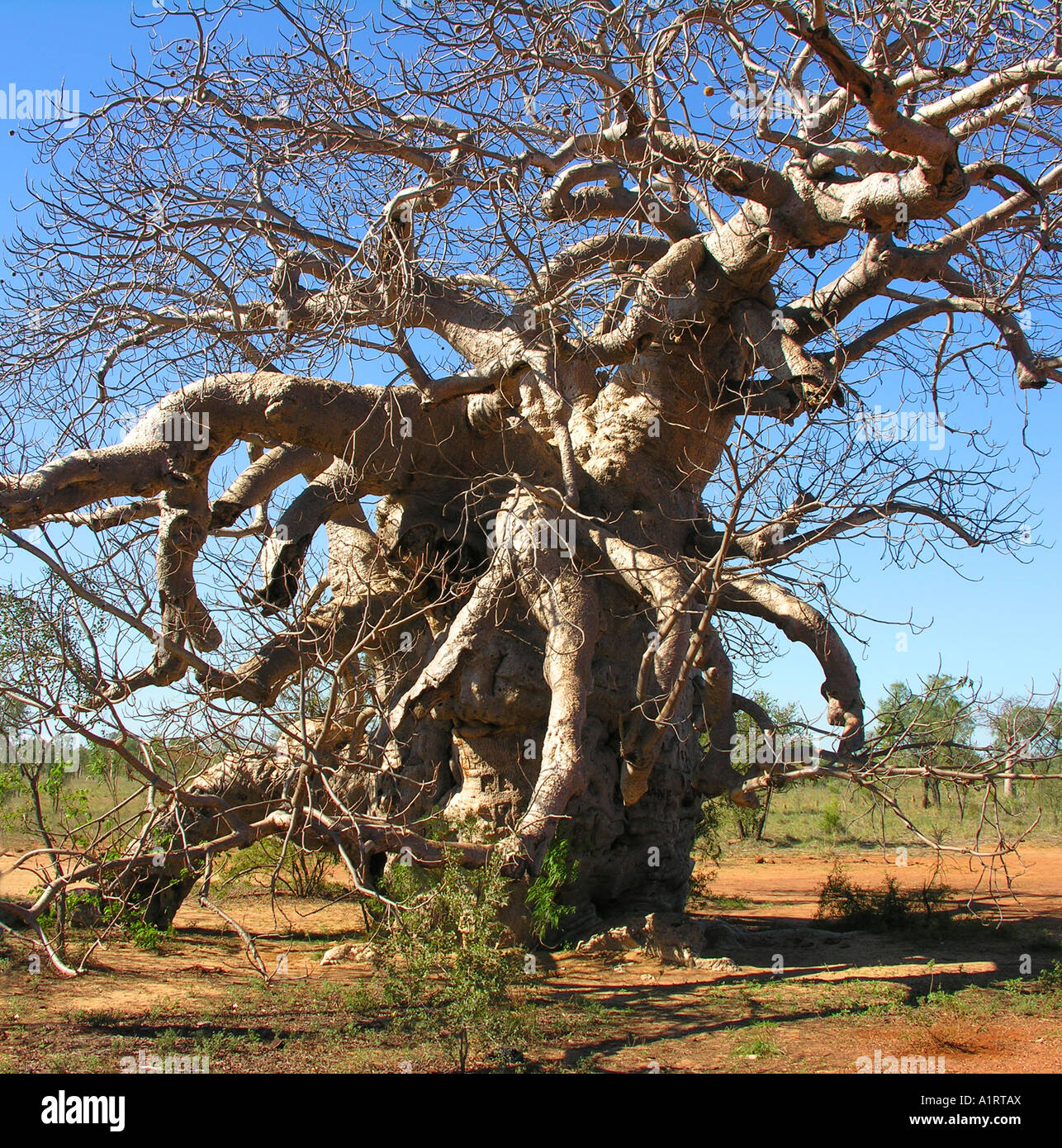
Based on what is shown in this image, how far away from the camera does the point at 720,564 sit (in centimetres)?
422

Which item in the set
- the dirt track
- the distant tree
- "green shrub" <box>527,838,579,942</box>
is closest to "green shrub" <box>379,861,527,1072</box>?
the dirt track

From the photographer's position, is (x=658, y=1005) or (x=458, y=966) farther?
(x=658, y=1005)

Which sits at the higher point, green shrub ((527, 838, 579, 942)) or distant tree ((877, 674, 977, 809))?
distant tree ((877, 674, 977, 809))

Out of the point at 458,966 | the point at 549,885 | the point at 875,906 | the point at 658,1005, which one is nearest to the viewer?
the point at 458,966

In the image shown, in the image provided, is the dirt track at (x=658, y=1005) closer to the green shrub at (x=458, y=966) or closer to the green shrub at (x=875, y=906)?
the green shrub at (x=458, y=966)

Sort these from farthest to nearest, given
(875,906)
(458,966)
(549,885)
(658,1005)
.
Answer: (875,906), (549,885), (658,1005), (458,966)

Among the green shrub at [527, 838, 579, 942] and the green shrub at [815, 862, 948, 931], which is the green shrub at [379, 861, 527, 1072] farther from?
the green shrub at [815, 862, 948, 931]

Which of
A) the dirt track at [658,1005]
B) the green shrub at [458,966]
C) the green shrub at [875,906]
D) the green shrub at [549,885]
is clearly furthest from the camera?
the green shrub at [875,906]

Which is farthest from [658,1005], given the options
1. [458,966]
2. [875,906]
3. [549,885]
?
[875,906]

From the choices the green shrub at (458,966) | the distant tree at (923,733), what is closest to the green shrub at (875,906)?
the distant tree at (923,733)

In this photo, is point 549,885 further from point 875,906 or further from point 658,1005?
point 875,906

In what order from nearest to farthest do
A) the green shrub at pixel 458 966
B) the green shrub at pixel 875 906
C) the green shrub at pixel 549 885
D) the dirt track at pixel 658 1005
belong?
1. the green shrub at pixel 458 966
2. the dirt track at pixel 658 1005
3. the green shrub at pixel 549 885
4. the green shrub at pixel 875 906

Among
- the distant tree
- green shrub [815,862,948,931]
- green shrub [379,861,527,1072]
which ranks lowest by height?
green shrub [815,862,948,931]
